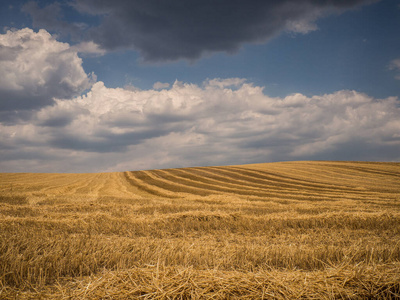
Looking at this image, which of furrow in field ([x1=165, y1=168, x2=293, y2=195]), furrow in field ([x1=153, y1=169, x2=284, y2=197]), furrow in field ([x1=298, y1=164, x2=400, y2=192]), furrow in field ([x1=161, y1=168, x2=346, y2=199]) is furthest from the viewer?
furrow in field ([x1=298, y1=164, x2=400, y2=192])

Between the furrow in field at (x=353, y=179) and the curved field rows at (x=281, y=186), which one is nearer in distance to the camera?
the curved field rows at (x=281, y=186)

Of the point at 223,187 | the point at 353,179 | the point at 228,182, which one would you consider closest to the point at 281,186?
the point at 228,182

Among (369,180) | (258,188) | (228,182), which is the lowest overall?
(369,180)

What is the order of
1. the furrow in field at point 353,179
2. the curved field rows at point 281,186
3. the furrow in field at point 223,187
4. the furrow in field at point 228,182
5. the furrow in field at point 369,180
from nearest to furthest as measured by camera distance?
the curved field rows at point 281,186 < the furrow in field at point 223,187 < the furrow in field at point 353,179 < the furrow in field at point 228,182 < the furrow in field at point 369,180

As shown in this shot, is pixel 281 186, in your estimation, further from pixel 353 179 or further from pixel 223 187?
pixel 353 179

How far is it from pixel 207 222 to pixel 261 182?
22.1 metres

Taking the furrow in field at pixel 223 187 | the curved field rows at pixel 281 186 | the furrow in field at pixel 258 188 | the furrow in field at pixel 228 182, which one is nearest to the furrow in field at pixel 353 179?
the curved field rows at pixel 281 186

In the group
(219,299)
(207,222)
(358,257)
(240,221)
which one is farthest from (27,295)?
(240,221)

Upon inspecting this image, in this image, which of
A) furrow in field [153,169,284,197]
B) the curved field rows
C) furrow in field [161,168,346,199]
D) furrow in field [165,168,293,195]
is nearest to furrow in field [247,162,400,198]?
the curved field rows

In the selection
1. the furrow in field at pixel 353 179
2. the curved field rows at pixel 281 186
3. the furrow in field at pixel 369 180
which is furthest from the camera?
the furrow in field at pixel 369 180

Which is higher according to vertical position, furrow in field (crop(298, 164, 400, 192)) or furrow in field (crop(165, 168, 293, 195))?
furrow in field (crop(165, 168, 293, 195))

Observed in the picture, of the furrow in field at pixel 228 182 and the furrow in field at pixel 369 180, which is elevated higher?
the furrow in field at pixel 228 182

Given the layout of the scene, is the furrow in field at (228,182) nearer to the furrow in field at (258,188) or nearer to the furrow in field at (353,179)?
the furrow in field at (258,188)

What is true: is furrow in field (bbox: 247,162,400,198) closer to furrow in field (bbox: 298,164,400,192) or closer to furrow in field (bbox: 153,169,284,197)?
furrow in field (bbox: 298,164,400,192)
